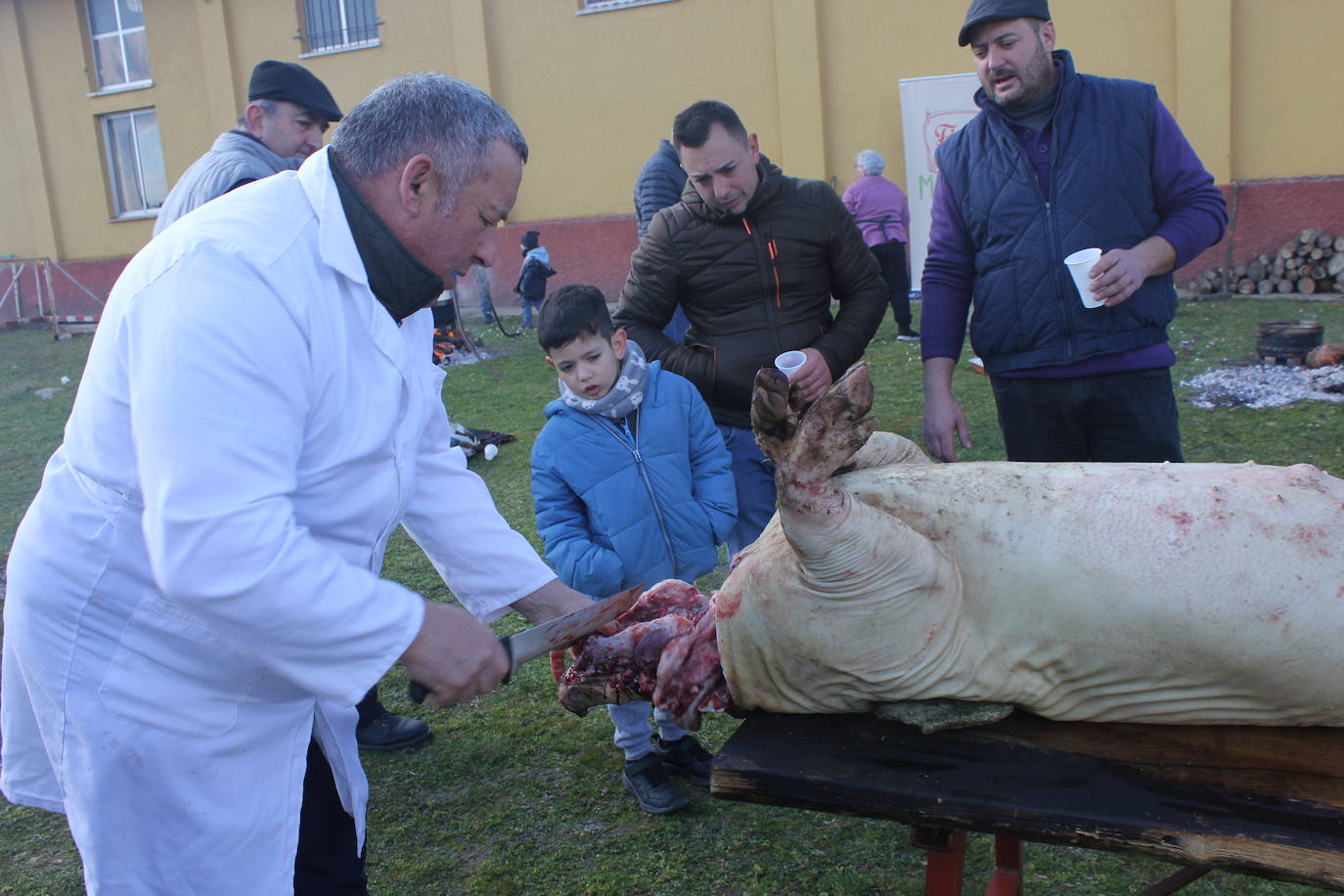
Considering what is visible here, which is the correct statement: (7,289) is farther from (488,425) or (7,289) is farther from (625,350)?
(625,350)

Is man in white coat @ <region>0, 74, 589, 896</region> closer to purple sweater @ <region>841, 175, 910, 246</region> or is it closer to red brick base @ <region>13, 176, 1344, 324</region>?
red brick base @ <region>13, 176, 1344, 324</region>

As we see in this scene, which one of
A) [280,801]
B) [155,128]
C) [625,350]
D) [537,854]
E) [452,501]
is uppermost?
[155,128]

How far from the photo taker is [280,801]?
2.04m

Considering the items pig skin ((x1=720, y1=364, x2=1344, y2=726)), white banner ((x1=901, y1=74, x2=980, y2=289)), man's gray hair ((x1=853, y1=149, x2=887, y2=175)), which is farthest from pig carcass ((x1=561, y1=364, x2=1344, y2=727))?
white banner ((x1=901, y1=74, x2=980, y2=289))

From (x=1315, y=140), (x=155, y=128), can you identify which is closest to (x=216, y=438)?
(x=1315, y=140)

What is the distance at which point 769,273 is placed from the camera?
12.2 feet

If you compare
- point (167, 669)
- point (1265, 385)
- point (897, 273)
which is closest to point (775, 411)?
point (167, 669)

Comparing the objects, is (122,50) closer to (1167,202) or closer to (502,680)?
(1167,202)

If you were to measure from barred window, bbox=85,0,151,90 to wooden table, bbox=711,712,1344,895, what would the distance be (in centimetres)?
1964

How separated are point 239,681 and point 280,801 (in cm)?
29

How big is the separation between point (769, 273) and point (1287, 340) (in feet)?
20.3

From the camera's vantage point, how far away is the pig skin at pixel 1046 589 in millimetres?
2018

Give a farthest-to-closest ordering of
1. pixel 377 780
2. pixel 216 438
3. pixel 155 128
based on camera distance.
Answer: pixel 155 128 → pixel 377 780 → pixel 216 438

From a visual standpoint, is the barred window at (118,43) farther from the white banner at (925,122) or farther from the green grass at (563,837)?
the green grass at (563,837)
